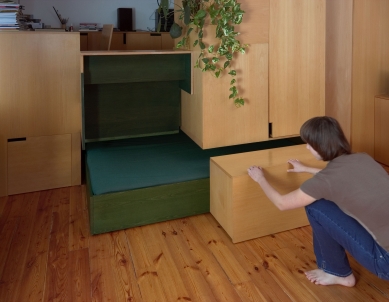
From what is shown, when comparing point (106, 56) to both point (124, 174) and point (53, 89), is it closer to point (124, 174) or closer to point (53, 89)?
point (53, 89)

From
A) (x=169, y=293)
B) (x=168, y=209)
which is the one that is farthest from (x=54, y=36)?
(x=169, y=293)

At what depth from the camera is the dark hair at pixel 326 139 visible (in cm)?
158

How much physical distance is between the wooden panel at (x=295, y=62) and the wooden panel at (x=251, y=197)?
16.6 inches

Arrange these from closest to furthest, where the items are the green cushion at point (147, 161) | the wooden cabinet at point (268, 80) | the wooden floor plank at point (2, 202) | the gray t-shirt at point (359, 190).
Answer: the gray t-shirt at point (359, 190) → the green cushion at point (147, 161) → the wooden cabinet at point (268, 80) → the wooden floor plank at point (2, 202)

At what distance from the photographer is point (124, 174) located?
245 cm

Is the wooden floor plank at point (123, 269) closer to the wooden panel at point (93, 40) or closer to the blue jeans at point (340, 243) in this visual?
the blue jeans at point (340, 243)

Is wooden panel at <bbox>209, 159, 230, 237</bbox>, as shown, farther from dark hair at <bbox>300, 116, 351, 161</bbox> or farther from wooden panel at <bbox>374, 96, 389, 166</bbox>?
wooden panel at <bbox>374, 96, 389, 166</bbox>

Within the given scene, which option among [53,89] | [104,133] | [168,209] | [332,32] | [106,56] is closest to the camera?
[168,209]

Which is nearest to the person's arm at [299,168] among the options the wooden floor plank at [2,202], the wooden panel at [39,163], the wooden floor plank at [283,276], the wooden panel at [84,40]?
the wooden floor plank at [283,276]

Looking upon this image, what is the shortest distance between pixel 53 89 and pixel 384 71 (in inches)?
110

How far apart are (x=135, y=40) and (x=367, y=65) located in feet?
8.67

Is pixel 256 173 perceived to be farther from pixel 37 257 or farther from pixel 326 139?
pixel 37 257

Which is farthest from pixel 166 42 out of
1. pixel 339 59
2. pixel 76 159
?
pixel 76 159

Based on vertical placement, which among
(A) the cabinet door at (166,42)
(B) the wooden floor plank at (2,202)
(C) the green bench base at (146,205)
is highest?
(A) the cabinet door at (166,42)
